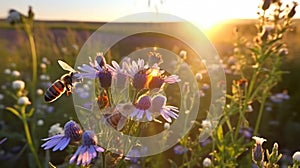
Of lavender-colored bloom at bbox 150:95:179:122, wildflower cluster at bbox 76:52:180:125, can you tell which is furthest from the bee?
lavender-colored bloom at bbox 150:95:179:122

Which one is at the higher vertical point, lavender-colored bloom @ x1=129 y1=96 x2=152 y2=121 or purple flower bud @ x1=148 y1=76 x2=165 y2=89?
purple flower bud @ x1=148 y1=76 x2=165 y2=89

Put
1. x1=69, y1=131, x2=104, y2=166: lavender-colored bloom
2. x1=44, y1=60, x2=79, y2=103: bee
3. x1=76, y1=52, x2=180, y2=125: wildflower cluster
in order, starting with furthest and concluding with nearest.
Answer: x1=44, y1=60, x2=79, y2=103: bee
x1=76, y1=52, x2=180, y2=125: wildflower cluster
x1=69, y1=131, x2=104, y2=166: lavender-colored bloom

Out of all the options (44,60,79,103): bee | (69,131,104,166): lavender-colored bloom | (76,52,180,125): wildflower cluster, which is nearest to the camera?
(69,131,104,166): lavender-colored bloom

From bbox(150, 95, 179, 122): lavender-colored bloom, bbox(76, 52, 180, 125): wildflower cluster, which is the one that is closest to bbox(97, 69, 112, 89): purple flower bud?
bbox(76, 52, 180, 125): wildflower cluster

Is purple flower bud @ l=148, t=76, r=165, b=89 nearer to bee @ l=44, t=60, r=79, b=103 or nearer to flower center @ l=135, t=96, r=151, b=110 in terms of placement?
flower center @ l=135, t=96, r=151, b=110

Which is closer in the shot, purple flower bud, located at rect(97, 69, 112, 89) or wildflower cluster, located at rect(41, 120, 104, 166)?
wildflower cluster, located at rect(41, 120, 104, 166)

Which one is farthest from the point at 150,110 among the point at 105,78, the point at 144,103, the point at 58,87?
the point at 58,87

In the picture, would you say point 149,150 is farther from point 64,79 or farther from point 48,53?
point 48,53

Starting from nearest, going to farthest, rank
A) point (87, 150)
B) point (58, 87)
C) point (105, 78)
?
point (87, 150) → point (105, 78) → point (58, 87)

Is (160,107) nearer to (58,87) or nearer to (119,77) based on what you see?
(119,77)

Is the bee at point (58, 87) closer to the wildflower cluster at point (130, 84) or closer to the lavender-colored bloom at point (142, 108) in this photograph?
the wildflower cluster at point (130, 84)

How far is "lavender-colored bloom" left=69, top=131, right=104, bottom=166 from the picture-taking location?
3.20 ft

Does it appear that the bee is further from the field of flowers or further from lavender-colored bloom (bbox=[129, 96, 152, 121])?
lavender-colored bloom (bbox=[129, 96, 152, 121])

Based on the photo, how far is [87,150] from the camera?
3.29 ft
